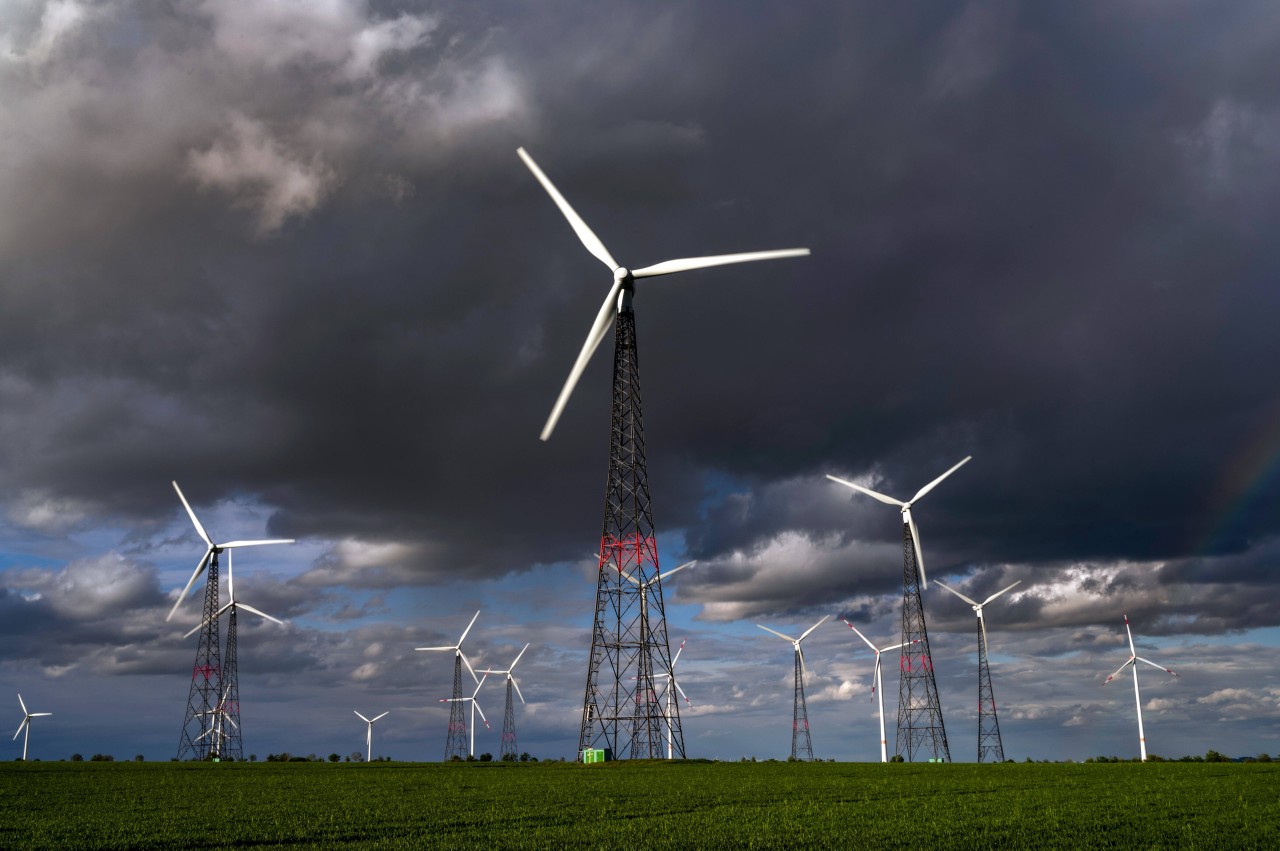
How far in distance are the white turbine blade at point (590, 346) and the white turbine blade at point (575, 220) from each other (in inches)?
182

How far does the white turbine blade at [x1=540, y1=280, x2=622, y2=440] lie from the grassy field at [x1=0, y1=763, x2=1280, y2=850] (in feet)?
77.4

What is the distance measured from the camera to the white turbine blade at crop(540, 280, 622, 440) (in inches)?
2771

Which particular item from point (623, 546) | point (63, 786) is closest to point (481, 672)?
point (623, 546)

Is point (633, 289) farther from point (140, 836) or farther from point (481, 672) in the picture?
point (481, 672)

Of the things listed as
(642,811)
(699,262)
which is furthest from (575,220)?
(642,811)

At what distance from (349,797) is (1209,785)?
159 ft

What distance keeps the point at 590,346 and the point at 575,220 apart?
1618 centimetres

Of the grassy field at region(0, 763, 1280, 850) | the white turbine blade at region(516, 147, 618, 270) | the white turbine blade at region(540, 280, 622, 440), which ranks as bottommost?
the grassy field at region(0, 763, 1280, 850)

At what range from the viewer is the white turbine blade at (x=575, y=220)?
8612 centimetres

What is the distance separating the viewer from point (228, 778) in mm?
69562

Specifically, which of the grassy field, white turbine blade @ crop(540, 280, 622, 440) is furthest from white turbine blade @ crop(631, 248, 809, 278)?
the grassy field

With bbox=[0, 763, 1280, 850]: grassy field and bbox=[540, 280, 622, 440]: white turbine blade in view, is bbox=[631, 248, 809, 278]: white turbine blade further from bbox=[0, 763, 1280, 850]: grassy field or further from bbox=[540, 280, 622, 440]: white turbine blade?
bbox=[0, 763, 1280, 850]: grassy field

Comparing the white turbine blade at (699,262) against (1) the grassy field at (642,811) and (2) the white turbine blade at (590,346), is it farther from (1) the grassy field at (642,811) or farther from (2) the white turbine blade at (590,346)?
(1) the grassy field at (642,811)

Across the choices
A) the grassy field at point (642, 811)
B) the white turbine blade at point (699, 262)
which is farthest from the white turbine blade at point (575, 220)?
the grassy field at point (642, 811)
